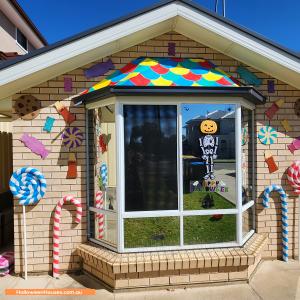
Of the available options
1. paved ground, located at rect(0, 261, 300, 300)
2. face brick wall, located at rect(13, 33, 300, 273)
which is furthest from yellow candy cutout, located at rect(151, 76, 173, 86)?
paved ground, located at rect(0, 261, 300, 300)

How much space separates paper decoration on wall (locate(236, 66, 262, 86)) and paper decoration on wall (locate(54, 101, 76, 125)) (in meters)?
2.80

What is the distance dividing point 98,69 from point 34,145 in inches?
61.0

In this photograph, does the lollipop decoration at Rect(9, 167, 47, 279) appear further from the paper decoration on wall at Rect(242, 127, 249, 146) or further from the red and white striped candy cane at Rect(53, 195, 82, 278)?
the paper decoration on wall at Rect(242, 127, 249, 146)

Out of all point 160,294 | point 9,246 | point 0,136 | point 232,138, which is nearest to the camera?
point 160,294

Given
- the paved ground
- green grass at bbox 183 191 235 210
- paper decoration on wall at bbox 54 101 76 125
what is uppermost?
paper decoration on wall at bbox 54 101 76 125

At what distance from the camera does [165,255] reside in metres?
4.12

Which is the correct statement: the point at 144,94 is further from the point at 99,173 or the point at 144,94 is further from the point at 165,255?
the point at 165,255

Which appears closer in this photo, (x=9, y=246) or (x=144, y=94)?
(x=144, y=94)

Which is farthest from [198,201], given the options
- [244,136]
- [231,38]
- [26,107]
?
[26,107]

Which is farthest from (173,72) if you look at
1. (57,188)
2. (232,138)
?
(57,188)

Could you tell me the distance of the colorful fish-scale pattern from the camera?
4.22m

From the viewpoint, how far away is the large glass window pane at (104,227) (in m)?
4.34

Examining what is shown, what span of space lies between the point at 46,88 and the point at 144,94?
162 cm

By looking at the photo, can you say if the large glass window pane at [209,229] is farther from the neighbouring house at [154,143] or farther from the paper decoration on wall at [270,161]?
the paper decoration on wall at [270,161]
